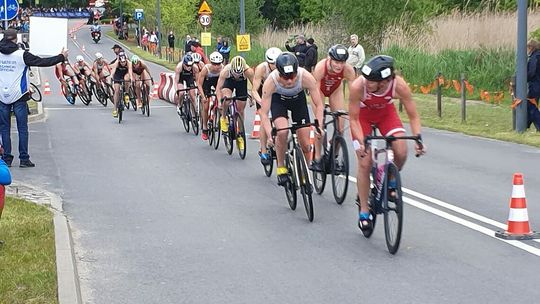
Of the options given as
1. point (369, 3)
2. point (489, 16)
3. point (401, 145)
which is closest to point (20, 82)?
point (401, 145)

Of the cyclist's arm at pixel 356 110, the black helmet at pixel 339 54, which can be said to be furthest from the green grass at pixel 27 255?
the black helmet at pixel 339 54

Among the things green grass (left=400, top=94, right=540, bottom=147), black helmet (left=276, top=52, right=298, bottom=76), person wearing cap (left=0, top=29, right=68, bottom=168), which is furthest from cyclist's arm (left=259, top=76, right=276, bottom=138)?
green grass (left=400, top=94, right=540, bottom=147)

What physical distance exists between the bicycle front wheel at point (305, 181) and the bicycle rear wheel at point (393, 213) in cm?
159

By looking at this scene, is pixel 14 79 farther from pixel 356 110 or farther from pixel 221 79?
pixel 356 110

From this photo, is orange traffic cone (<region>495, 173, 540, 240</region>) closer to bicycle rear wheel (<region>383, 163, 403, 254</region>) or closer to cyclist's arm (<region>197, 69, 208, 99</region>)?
bicycle rear wheel (<region>383, 163, 403, 254</region>)

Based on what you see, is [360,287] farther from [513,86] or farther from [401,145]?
[513,86]

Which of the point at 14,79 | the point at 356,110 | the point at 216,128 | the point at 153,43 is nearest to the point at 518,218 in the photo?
the point at 356,110

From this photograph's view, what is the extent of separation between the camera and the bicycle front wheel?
10.4 meters

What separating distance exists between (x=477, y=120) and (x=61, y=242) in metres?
14.5

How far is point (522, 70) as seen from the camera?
1903 cm

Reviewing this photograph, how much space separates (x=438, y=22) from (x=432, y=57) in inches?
230

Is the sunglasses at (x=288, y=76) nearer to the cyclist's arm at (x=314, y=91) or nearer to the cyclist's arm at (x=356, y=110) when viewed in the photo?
the cyclist's arm at (x=314, y=91)

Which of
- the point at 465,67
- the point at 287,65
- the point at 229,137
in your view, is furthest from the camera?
the point at 465,67

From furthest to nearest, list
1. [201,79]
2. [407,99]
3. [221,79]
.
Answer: [201,79] < [221,79] < [407,99]
